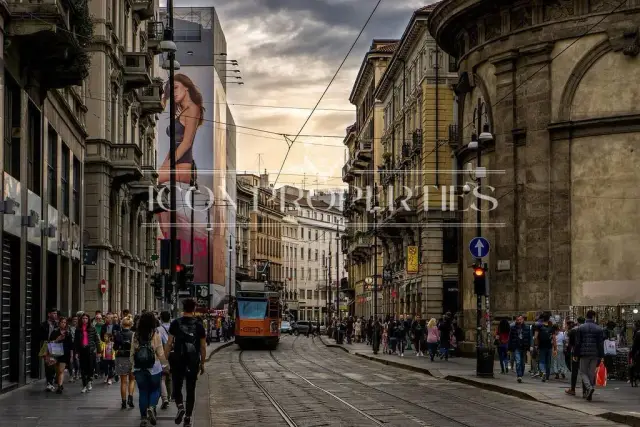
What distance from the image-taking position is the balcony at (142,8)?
173 ft

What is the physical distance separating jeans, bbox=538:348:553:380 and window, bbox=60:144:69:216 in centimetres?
1415

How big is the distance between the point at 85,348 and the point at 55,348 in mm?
944

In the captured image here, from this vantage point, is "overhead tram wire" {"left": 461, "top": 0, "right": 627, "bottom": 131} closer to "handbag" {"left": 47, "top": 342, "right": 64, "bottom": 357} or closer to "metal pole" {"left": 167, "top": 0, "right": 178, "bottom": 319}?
"metal pole" {"left": 167, "top": 0, "right": 178, "bottom": 319}

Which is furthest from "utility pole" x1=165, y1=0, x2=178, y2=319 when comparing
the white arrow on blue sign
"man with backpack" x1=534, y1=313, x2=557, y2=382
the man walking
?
the man walking

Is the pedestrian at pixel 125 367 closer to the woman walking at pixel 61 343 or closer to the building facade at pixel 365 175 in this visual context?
the woman walking at pixel 61 343

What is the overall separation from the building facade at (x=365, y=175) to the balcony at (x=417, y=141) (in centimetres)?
1686

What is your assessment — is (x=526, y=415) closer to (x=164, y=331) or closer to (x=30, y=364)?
(x=164, y=331)

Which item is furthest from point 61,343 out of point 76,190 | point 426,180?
point 426,180

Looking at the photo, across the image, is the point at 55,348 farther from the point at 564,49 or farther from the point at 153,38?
the point at 153,38

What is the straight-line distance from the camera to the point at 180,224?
10388 cm

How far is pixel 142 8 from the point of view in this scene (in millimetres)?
53406

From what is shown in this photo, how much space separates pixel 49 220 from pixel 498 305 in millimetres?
17505

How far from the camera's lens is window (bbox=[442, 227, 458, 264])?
66.2 m

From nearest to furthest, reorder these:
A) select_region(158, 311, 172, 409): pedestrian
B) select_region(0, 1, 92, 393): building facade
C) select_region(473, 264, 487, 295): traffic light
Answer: select_region(158, 311, 172, 409): pedestrian, select_region(0, 1, 92, 393): building facade, select_region(473, 264, 487, 295): traffic light
